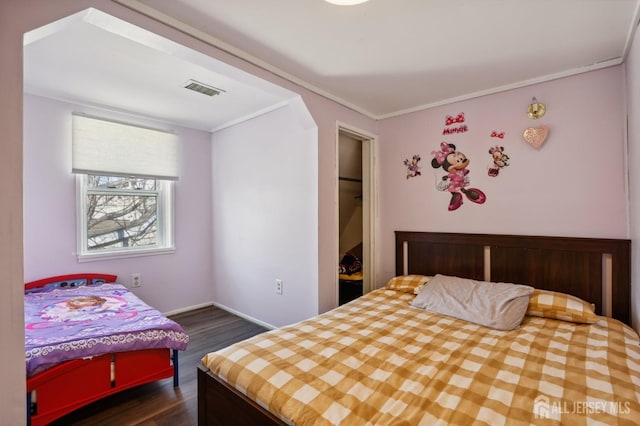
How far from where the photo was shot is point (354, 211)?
164 inches

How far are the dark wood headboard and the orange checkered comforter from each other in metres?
0.30

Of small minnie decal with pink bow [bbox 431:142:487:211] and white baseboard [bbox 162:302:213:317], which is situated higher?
small minnie decal with pink bow [bbox 431:142:487:211]

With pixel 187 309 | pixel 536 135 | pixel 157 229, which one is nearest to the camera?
pixel 536 135

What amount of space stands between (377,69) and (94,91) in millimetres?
2474

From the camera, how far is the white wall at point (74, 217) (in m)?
2.69

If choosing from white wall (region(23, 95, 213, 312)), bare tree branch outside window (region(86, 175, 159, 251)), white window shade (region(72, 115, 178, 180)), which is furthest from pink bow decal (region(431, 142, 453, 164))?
bare tree branch outside window (region(86, 175, 159, 251))

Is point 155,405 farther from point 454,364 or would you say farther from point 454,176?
point 454,176

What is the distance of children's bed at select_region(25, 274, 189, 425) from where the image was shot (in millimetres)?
1668

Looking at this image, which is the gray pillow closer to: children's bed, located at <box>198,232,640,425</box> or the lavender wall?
children's bed, located at <box>198,232,640,425</box>

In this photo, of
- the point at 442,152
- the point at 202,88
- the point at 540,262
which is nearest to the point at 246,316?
the point at 202,88

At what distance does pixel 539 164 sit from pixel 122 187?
4.01 metres

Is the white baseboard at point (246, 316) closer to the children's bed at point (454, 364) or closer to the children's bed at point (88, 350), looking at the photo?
the children's bed at point (88, 350)

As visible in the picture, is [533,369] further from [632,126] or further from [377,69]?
[377,69]

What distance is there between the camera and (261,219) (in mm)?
3248
